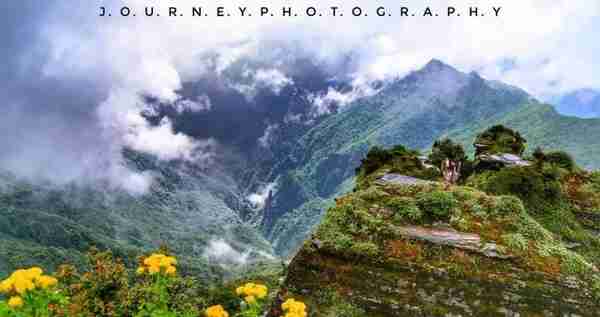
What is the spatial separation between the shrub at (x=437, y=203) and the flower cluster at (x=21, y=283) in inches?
510

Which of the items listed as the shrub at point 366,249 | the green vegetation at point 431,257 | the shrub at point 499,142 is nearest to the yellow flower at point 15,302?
the green vegetation at point 431,257

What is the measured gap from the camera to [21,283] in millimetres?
6426

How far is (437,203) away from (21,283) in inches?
541

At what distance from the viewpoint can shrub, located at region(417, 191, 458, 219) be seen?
17156mm

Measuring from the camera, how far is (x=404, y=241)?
15781mm

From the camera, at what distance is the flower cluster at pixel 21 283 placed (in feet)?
21.1

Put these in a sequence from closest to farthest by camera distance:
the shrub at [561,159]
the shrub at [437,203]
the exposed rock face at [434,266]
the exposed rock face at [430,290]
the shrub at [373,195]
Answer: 1. the exposed rock face at [430,290]
2. the exposed rock face at [434,266]
3. the shrub at [437,203]
4. the shrub at [373,195]
5. the shrub at [561,159]

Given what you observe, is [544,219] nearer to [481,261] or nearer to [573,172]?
[573,172]

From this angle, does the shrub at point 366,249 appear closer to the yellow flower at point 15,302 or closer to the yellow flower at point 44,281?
the yellow flower at point 44,281

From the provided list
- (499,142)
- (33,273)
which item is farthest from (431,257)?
(499,142)

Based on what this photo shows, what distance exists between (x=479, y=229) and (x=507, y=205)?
80.2 inches

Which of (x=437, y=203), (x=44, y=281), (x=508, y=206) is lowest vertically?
(x=508, y=206)

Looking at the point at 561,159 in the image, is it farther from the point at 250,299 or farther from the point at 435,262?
the point at 250,299

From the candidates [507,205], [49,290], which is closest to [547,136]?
[507,205]
